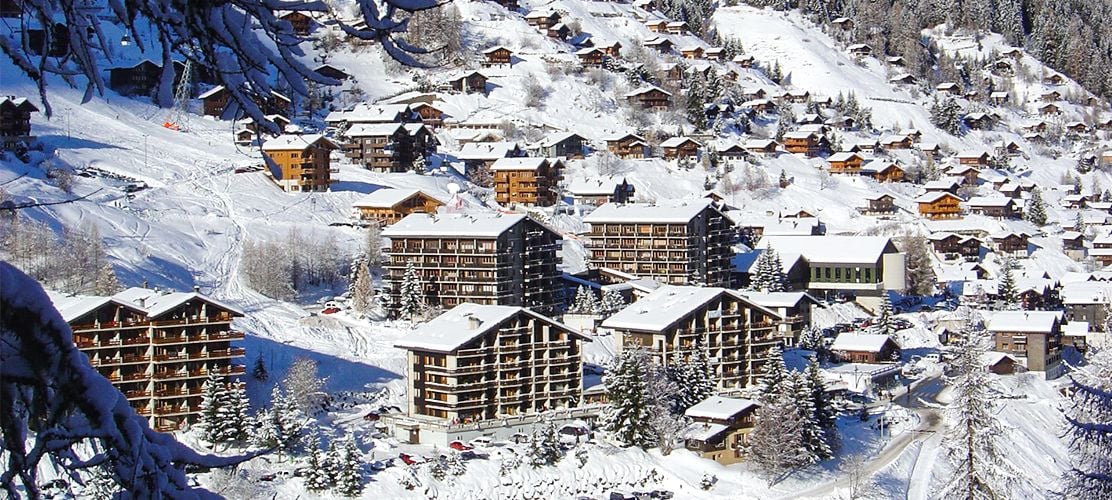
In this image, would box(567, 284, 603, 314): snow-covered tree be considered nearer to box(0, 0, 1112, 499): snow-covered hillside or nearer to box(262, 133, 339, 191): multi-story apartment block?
box(0, 0, 1112, 499): snow-covered hillside

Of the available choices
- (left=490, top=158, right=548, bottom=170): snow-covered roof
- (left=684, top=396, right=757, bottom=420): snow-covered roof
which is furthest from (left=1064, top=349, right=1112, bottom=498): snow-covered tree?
(left=490, top=158, right=548, bottom=170): snow-covered roof

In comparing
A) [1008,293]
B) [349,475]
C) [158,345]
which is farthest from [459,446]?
[1008,293]

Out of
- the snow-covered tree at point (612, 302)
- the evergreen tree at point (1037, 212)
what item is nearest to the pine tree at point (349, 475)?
the snow-covered tree at point (612, 302)

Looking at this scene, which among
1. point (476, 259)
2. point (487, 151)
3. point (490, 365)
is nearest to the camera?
point (490, 365)

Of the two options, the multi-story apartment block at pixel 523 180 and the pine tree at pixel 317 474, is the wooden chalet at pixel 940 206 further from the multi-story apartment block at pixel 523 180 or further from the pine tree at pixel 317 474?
the pine tree at pixel 317 474

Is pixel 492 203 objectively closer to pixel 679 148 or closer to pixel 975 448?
pixel 679 148
